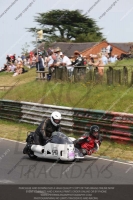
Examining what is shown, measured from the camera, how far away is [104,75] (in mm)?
21406

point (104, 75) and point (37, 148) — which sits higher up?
point (104, 75)

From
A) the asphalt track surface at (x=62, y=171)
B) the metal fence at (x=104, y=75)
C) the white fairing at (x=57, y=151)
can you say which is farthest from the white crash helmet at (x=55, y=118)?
the metal fence at (x=104, y=75)

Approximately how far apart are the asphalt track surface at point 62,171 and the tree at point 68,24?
62.7m

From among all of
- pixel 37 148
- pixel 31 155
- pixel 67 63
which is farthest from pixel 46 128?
pixel 67 63

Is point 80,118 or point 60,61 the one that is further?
point 60,61

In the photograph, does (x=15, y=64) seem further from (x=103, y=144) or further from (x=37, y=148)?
(x=37, y=148)

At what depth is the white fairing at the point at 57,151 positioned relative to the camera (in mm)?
13359

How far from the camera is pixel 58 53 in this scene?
24.3 m

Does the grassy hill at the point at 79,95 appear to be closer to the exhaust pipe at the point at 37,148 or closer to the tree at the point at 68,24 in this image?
the exhaust pipe at the point at 37,148

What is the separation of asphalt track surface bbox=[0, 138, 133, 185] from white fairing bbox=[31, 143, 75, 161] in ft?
0.57

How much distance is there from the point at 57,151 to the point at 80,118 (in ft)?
17.8

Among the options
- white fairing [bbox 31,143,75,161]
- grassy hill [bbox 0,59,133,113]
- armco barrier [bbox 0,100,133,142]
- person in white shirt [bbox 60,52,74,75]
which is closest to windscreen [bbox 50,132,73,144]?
white fairing [bbox 31,143,75,161]
